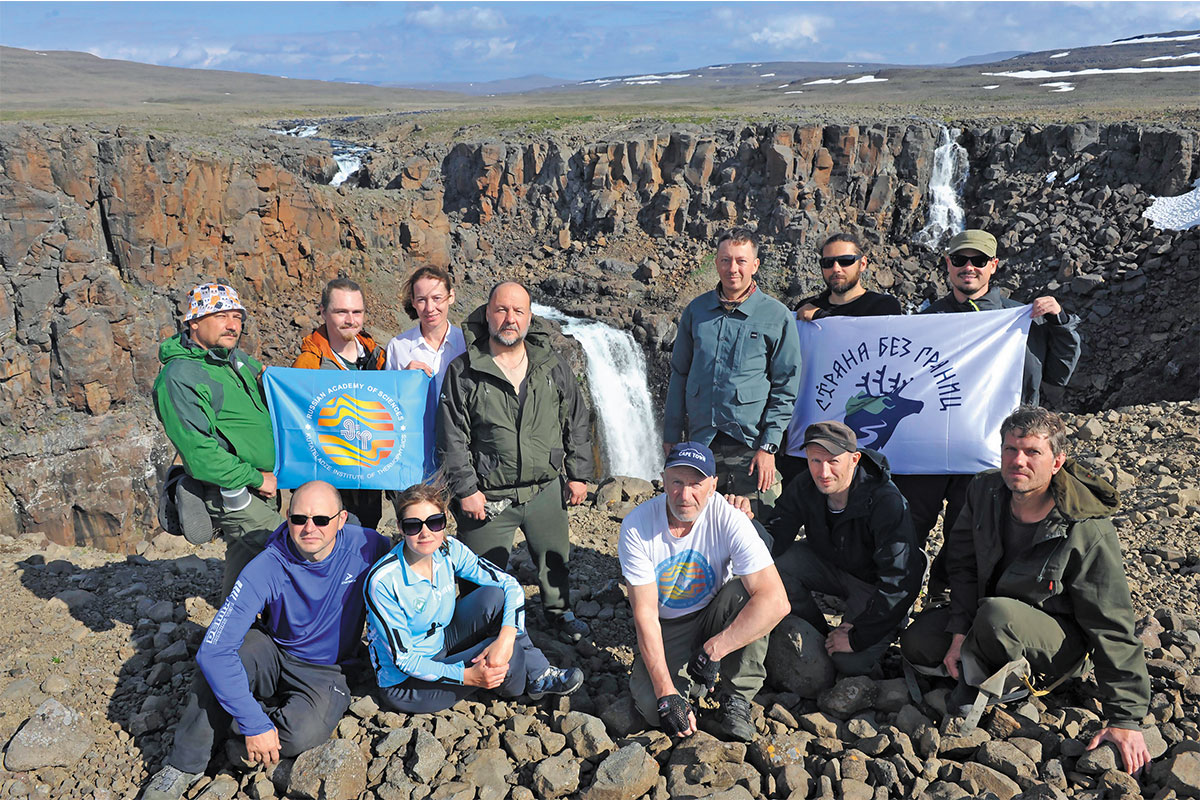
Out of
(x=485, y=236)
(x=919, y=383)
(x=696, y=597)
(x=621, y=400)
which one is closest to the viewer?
(x=696, y=597)

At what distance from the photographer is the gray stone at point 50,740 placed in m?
4.96

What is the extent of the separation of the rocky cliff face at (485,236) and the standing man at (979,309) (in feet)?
75.5

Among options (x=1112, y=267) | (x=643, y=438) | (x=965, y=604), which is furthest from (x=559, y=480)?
(x=1112, y=267)

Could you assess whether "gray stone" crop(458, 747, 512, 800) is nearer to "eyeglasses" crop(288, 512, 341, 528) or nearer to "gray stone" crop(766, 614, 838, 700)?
"eyeglasses" crop(288, 512, 341, 528)

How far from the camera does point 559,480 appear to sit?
246 inches

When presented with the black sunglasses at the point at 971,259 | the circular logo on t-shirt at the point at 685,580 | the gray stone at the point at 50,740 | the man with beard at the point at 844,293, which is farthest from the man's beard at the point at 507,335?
the gray stone at the point at 50,740

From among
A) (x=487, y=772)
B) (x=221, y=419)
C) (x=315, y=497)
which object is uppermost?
(x=221, y=419)

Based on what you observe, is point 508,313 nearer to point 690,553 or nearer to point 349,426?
point 349,426

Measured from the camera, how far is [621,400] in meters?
29.0

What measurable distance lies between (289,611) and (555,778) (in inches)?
76.5

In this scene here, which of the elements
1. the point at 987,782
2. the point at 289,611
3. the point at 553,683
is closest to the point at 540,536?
the point at 553,683

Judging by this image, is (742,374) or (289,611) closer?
(289,611)

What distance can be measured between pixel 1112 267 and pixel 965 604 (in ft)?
103

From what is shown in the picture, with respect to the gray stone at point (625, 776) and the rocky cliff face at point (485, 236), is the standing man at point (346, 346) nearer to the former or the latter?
the gray stone at point (625, 776)
